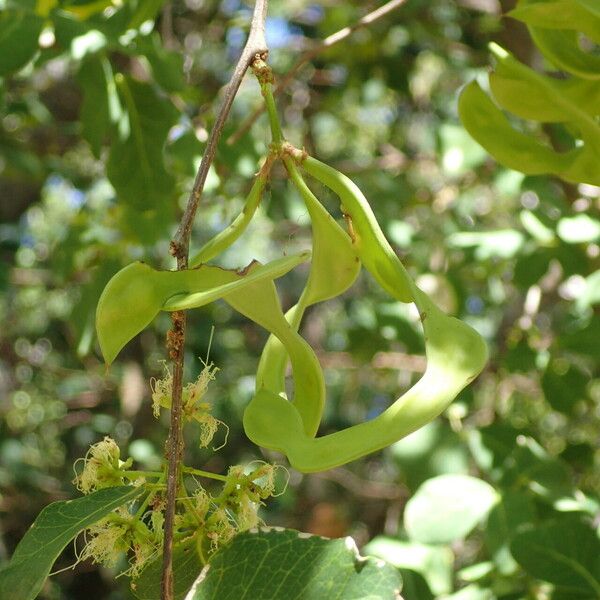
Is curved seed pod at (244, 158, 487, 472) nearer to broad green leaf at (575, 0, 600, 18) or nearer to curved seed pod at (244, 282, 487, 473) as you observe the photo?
curved seed pod at (244, 282, 487, 473)

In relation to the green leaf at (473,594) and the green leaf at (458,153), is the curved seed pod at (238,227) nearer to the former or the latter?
the green leaf at (473,594)

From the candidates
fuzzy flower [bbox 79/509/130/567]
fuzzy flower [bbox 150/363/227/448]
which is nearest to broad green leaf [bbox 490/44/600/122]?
fuzzy flower [bbox 150/363/227/448]

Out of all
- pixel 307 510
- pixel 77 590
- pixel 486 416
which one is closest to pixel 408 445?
pixel 486 416

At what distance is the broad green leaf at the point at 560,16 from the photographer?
29.2 inches

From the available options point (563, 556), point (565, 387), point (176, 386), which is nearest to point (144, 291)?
point (176, 386)

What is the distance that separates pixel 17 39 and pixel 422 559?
2.39ft

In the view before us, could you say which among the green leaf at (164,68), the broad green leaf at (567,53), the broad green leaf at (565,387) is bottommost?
the broad green leaf at (565,387)

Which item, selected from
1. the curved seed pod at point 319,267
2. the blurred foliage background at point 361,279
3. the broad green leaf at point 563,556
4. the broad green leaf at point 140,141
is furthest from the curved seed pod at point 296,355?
the broad green leaf at point 140,141

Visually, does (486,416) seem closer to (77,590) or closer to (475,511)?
Result: (475,511)

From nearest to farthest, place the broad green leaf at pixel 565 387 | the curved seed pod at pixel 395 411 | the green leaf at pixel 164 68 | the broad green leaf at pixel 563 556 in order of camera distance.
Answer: the curved seed pod at pixel 395 411 < the broad green leaf at pixel 563 556 < the green leaf at pixel 164 68 < the broad green leaf at pixel 565 387

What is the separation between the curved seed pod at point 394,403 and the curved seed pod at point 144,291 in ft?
0.19

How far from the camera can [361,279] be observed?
2645 mm

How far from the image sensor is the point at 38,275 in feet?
8.34

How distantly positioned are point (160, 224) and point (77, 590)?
6.27 ft
